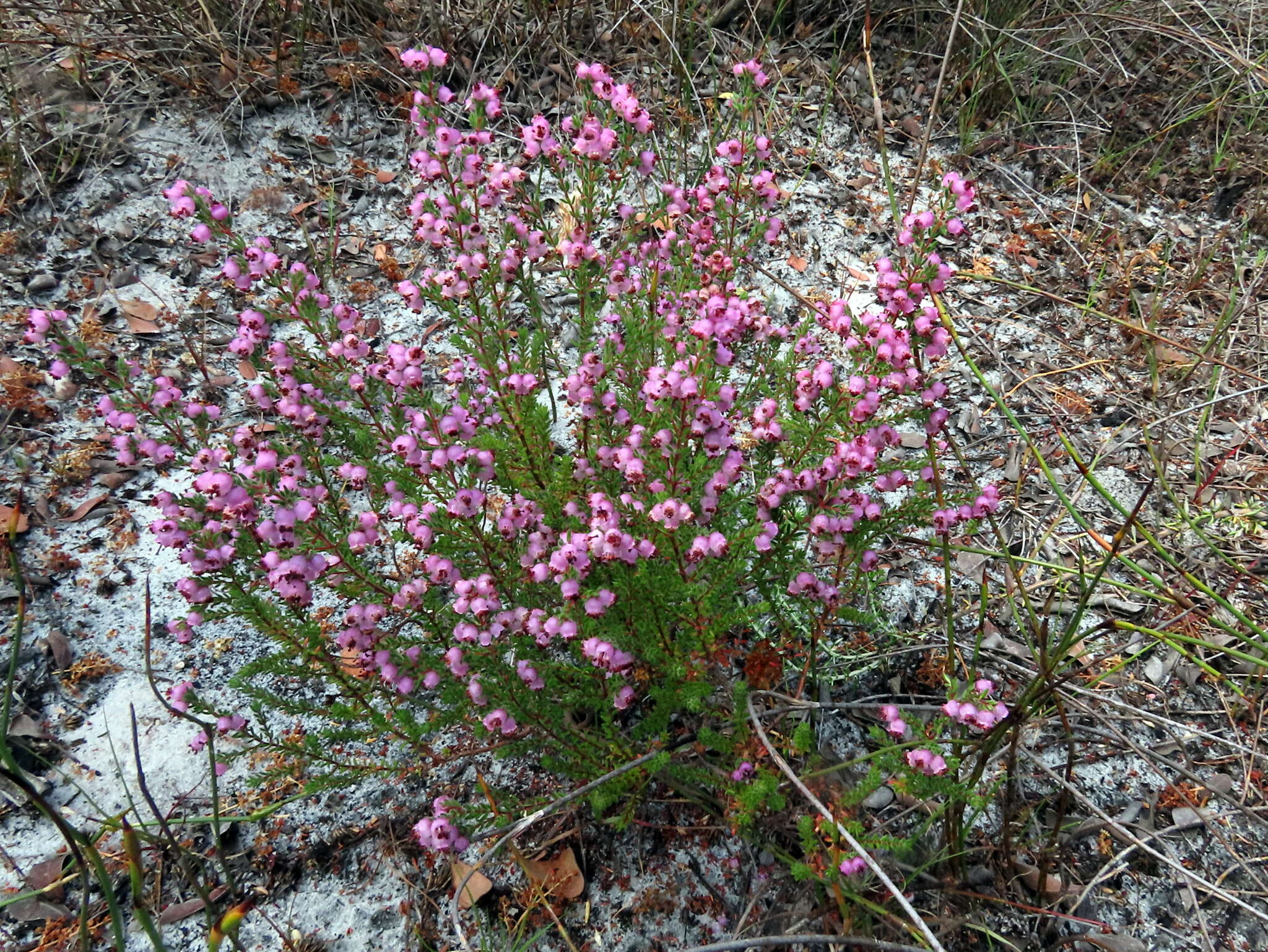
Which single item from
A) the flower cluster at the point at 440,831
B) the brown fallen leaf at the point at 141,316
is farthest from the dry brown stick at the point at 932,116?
the brown fallen leaf at the point at 141,316

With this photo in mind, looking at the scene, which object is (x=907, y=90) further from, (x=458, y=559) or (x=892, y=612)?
(x=458, y=559)

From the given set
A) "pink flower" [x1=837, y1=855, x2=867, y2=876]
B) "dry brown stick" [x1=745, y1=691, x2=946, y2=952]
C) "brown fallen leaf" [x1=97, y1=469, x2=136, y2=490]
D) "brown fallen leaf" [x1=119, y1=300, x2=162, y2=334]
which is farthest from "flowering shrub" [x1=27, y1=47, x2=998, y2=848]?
"brown fallen leaf" [x1=119, y1=300, x2=162, y2=334]

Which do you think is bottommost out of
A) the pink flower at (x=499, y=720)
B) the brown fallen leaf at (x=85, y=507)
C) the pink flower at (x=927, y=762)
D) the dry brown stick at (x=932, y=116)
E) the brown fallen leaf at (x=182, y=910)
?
the brown fallen leaf at (x=85, y=507)

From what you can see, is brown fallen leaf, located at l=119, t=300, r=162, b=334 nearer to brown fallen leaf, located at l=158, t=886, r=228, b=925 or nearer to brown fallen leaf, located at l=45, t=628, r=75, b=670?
brown fallen leaf, located at l=45, t=628, r=75, b=670

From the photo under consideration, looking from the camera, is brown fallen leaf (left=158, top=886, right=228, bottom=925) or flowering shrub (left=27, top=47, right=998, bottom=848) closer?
flowering shrub (left=27, top=47, right=998, bottom=848)

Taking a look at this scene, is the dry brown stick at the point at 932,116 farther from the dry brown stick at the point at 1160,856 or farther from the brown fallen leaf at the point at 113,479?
the brown fallen leaf at the point at 113,479

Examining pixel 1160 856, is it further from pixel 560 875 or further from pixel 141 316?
pixel 141 316
